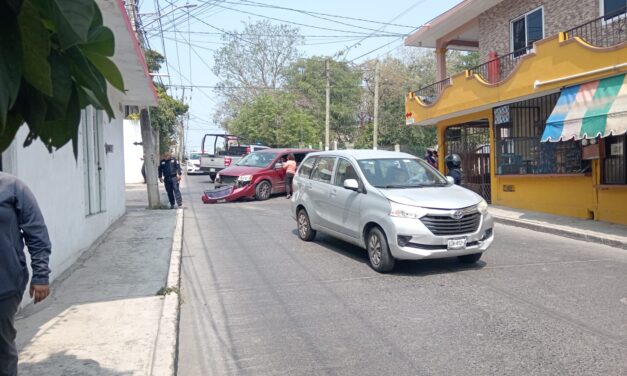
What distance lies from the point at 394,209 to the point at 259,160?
39.5ft

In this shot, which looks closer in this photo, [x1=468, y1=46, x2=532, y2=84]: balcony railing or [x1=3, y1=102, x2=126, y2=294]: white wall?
[x1=3, y1=102, x2=126, y2=294]: white wall

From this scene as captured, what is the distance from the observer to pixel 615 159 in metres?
11.6

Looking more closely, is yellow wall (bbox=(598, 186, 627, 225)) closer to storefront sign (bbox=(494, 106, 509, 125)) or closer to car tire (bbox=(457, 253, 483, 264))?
storefront sign (bbox=(494, 106, 509, 125))

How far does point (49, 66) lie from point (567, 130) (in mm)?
11526

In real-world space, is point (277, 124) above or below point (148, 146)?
above

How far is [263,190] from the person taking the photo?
1798 cm

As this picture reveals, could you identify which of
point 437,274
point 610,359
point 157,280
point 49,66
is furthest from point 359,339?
point 49,66

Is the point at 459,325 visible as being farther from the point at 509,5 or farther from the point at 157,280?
the point at 509,5

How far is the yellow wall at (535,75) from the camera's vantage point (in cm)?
1106

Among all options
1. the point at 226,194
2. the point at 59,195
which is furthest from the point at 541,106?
the point at 59,195

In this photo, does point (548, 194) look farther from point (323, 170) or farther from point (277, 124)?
point (277, 124)

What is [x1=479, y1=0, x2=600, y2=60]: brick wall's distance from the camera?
13.6 m

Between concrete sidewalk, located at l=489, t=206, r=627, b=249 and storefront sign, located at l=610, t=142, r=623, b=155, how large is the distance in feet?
5.09

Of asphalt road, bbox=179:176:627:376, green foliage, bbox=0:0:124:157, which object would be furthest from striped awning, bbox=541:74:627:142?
green foliage, bbox=0:0:124:157
